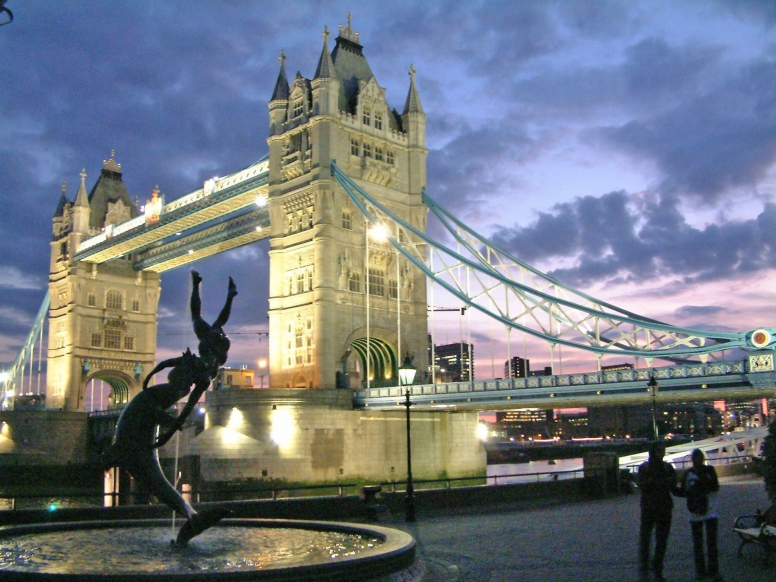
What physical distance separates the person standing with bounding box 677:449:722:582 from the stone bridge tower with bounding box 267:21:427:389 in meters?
35.7

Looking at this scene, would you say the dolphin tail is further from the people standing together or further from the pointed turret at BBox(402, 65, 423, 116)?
the pointed turret at BBox(402, 65, 423, 116)

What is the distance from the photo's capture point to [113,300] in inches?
3201

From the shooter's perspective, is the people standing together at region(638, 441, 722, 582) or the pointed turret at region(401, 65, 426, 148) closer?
the people standing together at region(638, 441, 722, 582)

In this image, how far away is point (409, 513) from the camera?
22766 millimetres

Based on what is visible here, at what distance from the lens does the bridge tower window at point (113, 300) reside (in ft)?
265

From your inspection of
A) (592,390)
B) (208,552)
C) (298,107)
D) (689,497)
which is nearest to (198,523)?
(208,552)

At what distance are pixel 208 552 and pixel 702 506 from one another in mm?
8200

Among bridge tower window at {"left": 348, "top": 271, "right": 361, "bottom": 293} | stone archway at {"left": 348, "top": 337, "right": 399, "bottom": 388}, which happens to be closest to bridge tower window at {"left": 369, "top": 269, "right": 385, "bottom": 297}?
bridge tower window at {"left": 348, "top": 271, "right": 361, "bottom": 293}

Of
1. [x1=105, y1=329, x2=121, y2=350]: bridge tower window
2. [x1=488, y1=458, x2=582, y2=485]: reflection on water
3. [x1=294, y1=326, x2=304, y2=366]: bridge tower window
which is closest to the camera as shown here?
[x1=488, y1=458, x2=582, y2=485]: reflection on water

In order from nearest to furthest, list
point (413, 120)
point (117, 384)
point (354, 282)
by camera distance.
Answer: point (354, 282)
point (413, 120)
point (117, 384)

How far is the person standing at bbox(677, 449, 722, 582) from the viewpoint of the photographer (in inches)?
475

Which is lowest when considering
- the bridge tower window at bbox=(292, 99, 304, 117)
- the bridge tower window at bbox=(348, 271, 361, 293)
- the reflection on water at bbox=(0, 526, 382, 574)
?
the reflection on water at bbox=(0, 526, 382, 574)

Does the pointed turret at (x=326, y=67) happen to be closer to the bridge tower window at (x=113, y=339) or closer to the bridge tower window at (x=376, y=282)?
the bridge tower window at (x=376, y=282)

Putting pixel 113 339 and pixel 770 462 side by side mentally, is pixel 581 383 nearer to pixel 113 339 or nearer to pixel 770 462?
pixel 770 462
